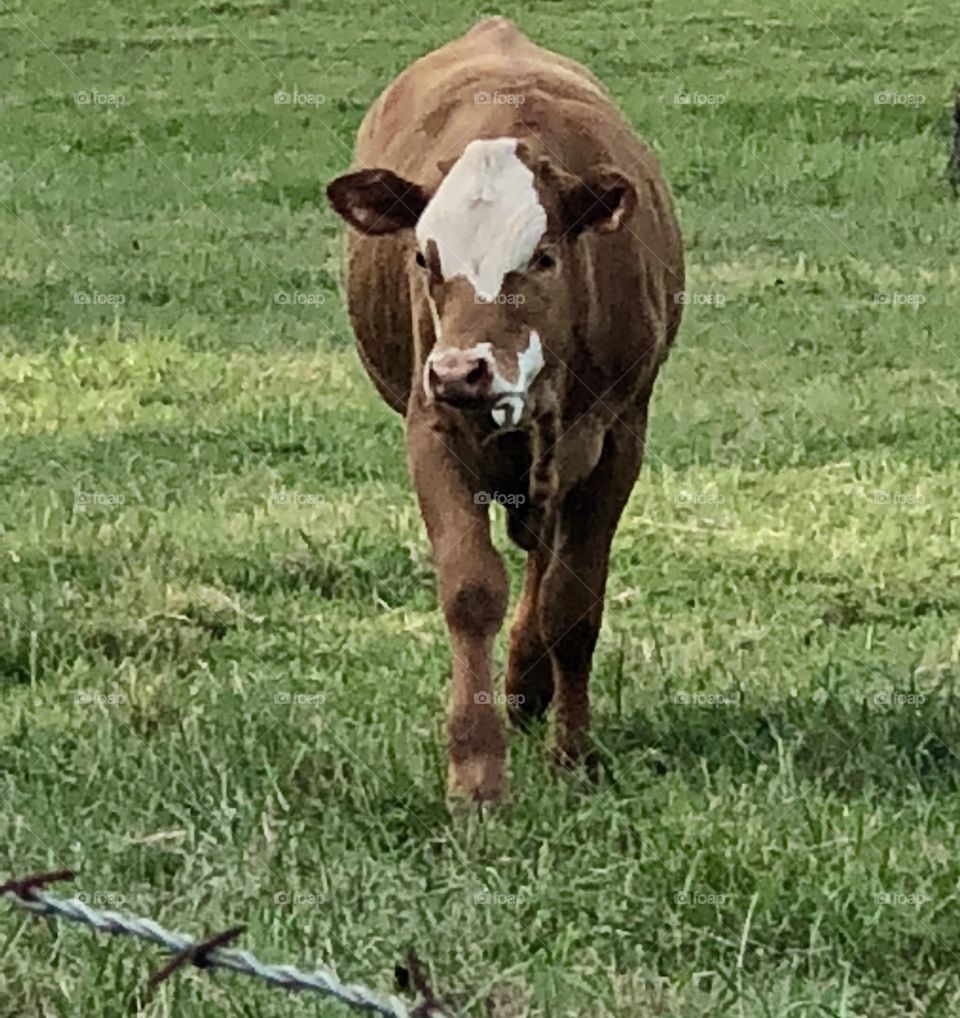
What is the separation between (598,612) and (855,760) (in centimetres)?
77

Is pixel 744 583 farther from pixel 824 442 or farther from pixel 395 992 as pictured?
pixel 395 992

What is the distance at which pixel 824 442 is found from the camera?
9.34 m

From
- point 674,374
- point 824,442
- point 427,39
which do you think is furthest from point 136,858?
point 427,39
